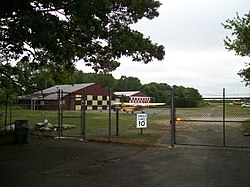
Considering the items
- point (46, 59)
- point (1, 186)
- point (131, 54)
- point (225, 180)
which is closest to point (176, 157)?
point (225, 180)

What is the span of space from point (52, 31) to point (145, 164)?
4.55 meters

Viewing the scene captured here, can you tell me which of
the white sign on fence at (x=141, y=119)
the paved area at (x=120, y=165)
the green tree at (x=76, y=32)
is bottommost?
the paved area at (x=120, y=165)

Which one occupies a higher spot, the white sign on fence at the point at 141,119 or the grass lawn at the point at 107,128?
the white sign on fence at the point at 141,119

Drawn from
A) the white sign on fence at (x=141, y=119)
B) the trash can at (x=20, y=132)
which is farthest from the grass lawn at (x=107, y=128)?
the trash can at (x=20, y=132)

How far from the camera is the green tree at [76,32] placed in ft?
25.2

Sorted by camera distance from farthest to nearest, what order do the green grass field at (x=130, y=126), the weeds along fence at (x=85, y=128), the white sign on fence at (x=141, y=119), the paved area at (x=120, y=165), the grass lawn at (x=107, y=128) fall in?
the green grass field at (x=130, y=126), the grass lawn at (x=107, y=128), the weeds along fence at (x=85, y=128), the white sign on fence at (x=141, y=119), the paved area at (x=120, y=165)

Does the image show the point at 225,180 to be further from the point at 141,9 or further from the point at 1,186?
the point at 141,9

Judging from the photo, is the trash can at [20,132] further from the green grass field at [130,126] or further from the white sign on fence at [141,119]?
the white sign on fence at [141,119]

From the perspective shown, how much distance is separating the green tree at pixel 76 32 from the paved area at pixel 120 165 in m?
3.17

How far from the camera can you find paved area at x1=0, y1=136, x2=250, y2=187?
6.95 m

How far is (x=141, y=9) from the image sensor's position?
1227cm

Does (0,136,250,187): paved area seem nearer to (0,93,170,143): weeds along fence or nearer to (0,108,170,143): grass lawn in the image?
(0,93,170,143): weeds along fence

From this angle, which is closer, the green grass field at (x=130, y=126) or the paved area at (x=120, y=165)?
the paved area at (x=120, y=165)

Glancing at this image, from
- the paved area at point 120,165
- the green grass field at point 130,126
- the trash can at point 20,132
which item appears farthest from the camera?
the green grass field at point 130,126
